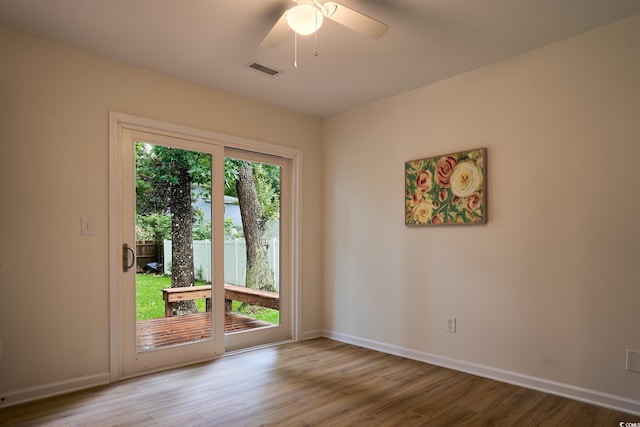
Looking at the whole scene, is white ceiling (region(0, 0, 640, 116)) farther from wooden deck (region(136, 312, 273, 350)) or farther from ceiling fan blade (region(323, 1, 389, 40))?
wooden deck (region(136, 312, 273, 350))

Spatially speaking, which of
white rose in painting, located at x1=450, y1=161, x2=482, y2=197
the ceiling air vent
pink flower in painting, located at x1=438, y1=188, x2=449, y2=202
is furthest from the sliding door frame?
white rose in painting, located at x1=450, y1=161, x2=482, y2=197

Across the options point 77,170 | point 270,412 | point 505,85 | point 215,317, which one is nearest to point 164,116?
point 77,170

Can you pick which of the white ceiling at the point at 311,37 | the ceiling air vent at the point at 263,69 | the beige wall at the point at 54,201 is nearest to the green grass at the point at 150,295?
the beige wall at the point at 54,201

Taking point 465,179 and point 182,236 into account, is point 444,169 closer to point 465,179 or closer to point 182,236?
point 465,179

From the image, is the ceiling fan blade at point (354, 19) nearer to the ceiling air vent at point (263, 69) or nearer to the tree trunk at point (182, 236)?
the ceiling air vent at point (263, 69)

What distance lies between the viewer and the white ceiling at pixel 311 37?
2.41m

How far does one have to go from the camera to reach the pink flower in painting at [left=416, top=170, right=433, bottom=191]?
3562 mm

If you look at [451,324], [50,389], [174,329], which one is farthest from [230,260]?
[451,324]

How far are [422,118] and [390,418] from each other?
253 cm

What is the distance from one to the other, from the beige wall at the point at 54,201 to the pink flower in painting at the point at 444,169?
2.52m

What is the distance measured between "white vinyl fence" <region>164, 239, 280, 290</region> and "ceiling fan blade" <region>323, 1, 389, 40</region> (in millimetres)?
2321

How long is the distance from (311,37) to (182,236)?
2001 millimetres

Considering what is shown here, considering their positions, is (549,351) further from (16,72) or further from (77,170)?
(16,72)

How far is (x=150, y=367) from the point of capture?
3.25 meters
